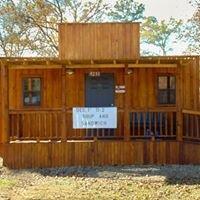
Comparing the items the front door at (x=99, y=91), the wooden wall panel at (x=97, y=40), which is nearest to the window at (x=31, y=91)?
the wooden wall panel at (x=97, y=40)

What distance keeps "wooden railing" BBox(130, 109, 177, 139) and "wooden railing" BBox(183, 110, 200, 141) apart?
1.20ft

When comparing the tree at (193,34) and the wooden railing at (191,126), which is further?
the tree at (193,34)

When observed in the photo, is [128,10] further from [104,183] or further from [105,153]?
[104,183]

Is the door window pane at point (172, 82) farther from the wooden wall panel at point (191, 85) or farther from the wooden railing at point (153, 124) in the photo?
the wooden railing at point (153, 124)

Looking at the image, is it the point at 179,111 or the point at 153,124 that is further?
the point at 153,124

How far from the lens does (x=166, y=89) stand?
15523mm

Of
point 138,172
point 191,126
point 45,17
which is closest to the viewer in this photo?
point 138,172

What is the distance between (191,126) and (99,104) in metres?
3.11

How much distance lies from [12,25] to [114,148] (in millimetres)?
18617

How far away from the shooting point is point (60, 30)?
1507 centimetres

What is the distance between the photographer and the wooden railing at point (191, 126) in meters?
14.4

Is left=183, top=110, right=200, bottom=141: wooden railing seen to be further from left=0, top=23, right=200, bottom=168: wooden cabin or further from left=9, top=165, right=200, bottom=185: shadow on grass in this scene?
left=9, top=165, right=200, bottom=185: shadow on grass

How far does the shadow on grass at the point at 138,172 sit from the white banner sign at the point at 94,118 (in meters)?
1.38

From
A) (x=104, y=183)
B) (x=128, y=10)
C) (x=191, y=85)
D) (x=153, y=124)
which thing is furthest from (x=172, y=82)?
(x=128, y=10)
